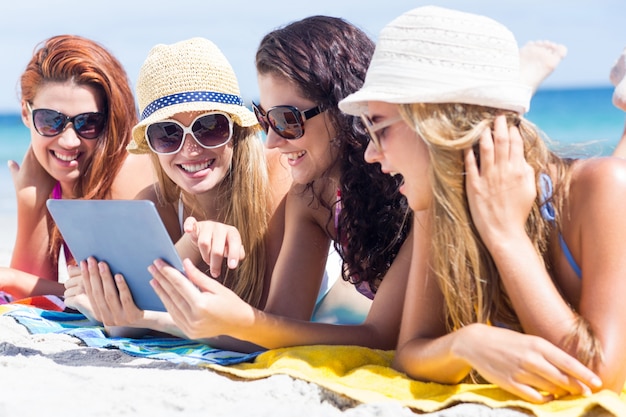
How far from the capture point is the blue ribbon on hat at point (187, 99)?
368 centimetres

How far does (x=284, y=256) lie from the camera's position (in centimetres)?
343

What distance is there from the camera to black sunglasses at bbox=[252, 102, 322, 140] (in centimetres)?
326

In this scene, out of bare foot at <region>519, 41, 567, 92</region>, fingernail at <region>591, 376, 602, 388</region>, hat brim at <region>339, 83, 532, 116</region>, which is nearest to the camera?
fingernail at <region>591, 376, 602, 388</region>

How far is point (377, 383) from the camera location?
8.79 ft

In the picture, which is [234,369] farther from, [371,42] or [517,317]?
[371,42]

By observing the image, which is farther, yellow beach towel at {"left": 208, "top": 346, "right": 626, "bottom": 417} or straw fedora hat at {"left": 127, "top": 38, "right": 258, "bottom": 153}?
straw fedora hat at {"left": 127, "top": 38, "right": 258, "bottom": 153}

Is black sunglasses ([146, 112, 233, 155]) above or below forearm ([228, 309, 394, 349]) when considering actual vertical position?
above

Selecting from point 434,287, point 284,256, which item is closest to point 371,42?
point 284,256

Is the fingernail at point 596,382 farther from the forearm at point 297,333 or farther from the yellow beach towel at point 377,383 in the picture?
the forearm at point 297,333

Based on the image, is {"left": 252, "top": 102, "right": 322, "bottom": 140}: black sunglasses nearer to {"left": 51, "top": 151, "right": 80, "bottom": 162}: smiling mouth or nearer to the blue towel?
the blue towel

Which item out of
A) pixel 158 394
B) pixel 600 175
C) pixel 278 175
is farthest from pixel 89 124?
pixel 600 175

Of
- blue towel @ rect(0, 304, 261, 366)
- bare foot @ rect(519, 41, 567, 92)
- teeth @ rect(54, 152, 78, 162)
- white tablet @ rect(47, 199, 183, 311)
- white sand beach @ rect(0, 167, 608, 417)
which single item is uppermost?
bare foot @ rect(519, 41, 567, 92)

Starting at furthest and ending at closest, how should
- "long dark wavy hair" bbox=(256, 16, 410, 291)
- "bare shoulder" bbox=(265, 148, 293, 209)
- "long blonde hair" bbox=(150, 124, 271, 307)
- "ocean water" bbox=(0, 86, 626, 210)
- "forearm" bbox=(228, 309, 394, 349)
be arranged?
"ocean water" bbox=(0, 86, 626, 210) < "bare shoulder" bbox=(265, 148, 293, 209) < "long blonde hair" bbox=(150, 124, 271, 307) < "long dark wavy hair" bbox=(256, 16, 410, 291) < "forearm" bbox=(228, 309, 394, 349)

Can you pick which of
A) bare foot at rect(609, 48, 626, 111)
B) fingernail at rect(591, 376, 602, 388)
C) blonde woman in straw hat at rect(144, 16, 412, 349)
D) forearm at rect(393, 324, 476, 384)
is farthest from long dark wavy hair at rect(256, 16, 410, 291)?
bare foot at rect(609, 48, 626, 111)
